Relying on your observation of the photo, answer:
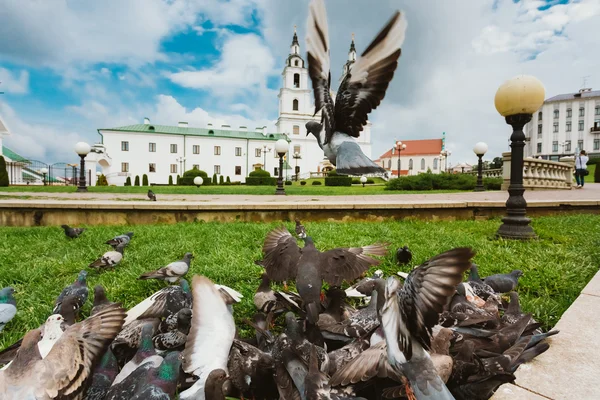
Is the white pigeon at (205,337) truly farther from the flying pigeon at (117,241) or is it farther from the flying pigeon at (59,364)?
the flying pigeon at (117,241)

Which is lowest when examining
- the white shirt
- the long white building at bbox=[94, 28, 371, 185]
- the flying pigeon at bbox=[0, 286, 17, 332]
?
the flying pigeon at bbox=[0, 286, 17, 332]

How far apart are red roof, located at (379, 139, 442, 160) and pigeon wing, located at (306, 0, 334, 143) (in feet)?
254

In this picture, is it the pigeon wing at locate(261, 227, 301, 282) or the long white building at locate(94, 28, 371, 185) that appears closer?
the pigeon wing at locate(261, 227, 301, 282)

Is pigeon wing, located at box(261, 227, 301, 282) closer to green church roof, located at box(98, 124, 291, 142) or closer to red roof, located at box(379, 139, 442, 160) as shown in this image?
green church roof, located at box(98, 124, 291, 142)

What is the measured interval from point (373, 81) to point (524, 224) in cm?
462

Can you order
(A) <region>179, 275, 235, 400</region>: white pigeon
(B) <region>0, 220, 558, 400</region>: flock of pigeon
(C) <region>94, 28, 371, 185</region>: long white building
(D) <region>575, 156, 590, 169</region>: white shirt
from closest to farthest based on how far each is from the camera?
(B) <region>0, 220, 558, 400</region>: flock of pigeon < (A) <region>179, 275, 235, 400</region>: white pigeon < (D) <region>575, 156, 590, 169</region>: white shirt < (C) <region>94, 28, 371, 185</region>: long white building

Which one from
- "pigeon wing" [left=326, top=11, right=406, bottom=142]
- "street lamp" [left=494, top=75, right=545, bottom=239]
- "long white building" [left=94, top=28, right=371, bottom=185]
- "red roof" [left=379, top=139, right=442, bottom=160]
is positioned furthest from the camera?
"red roof" [left=379, top=139, right=442, bottom=160]

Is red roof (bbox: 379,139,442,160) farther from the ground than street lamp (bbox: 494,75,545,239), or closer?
farther from the ground

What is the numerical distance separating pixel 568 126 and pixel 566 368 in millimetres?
84620

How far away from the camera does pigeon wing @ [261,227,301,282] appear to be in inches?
94.6

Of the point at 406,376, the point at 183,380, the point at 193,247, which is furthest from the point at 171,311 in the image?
the point at 193,247

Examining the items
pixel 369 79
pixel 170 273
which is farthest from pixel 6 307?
pixel 369 79

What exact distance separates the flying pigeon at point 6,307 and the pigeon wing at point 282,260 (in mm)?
1897

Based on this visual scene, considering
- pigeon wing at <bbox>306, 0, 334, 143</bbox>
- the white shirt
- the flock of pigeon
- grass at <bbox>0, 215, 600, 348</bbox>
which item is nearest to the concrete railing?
the white shirt
